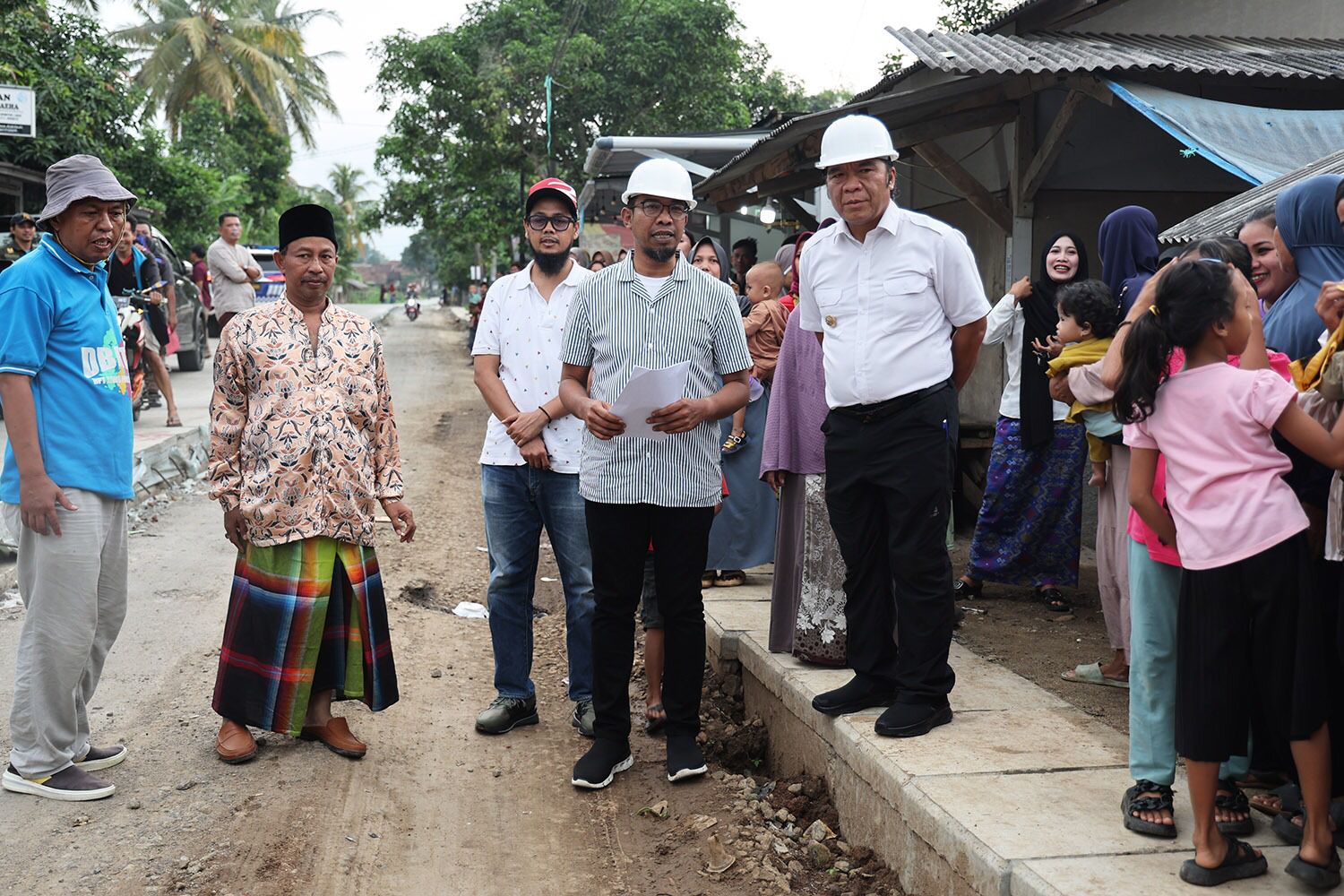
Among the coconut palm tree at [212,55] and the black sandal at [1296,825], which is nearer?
the black sandal at [1296,825]

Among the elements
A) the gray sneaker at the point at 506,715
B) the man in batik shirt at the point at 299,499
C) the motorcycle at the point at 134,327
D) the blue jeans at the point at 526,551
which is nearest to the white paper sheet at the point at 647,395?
the blue jeans at the point at 526,551

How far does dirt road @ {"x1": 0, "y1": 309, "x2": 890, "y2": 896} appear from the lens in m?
3.57

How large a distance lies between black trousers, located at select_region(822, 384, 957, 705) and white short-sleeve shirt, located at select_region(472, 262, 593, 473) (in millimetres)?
1061

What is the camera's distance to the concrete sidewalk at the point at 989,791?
285 cm

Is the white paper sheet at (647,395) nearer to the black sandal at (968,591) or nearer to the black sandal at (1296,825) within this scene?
the black sandal at (1296,825)

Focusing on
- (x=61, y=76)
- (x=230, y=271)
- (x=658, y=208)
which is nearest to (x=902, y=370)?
(x=658, y=208)

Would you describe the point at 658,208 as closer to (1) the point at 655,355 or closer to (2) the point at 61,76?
(1) the point at 655,355

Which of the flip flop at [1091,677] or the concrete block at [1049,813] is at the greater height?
the concrete block at [1049,813]

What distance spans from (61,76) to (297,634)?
45.5ft

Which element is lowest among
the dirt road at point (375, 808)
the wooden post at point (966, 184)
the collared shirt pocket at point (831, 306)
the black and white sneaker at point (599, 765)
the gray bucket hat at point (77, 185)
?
the dirt road at point (375, 808)

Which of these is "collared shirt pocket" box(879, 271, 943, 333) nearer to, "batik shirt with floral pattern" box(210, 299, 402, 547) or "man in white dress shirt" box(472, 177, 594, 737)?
"man in white dress shirt" box(472, 177, 594, 737)

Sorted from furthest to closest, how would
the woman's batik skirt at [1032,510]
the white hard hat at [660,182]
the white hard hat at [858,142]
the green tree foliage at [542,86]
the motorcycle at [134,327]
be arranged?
the green tree foliage at [542,86] → the motorcycle at [134,327] → the woman's batik skirt at [1032,510] → the white hard hat at [660,182] → the white hard hat at [858,142]

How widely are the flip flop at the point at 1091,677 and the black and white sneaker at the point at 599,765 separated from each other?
1.89m

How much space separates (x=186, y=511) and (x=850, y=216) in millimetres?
6954
